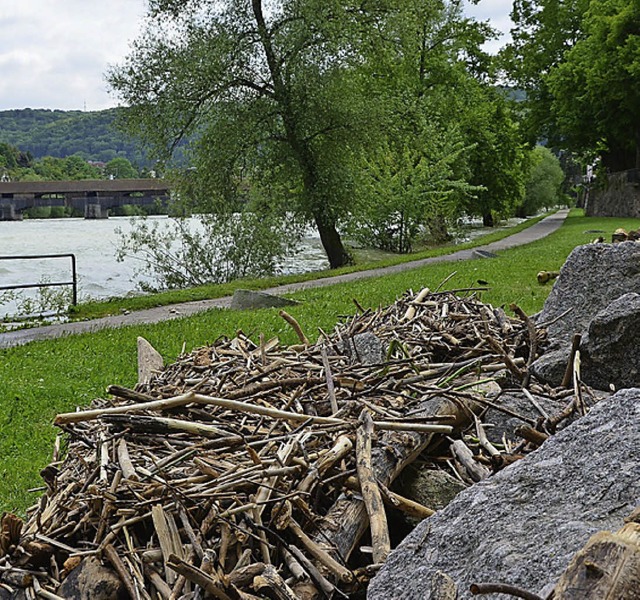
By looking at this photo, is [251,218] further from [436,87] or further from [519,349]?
[436,87]

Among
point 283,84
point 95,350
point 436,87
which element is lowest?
point 95,350

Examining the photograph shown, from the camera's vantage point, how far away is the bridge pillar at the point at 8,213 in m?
45.6

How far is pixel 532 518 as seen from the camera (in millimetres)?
1823

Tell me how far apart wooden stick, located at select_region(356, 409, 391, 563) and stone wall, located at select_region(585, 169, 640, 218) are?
1802 inches

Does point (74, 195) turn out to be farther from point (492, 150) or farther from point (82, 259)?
point (492, 150)

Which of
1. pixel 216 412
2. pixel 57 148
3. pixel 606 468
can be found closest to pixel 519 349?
pixel 216 412

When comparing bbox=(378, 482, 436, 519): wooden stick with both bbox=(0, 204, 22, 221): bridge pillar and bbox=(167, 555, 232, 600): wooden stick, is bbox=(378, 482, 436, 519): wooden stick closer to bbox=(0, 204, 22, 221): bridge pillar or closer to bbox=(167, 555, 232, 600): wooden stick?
bbox=(167, 555, 232, 600): wooden stick

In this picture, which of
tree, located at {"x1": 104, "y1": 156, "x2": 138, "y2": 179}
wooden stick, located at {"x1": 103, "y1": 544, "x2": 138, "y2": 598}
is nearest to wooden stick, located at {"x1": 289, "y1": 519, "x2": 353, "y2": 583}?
wooden stick, located at {"x1": 103, "y1": 544, "x2": 138, "y2": 598}

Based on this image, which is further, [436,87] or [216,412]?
[436,87]

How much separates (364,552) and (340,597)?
7.2 inches

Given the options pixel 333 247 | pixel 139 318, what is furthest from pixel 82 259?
pixel 139 318

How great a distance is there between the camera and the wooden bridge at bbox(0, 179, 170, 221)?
37.1m

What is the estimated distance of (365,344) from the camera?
149 inches

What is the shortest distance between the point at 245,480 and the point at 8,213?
49338mm
